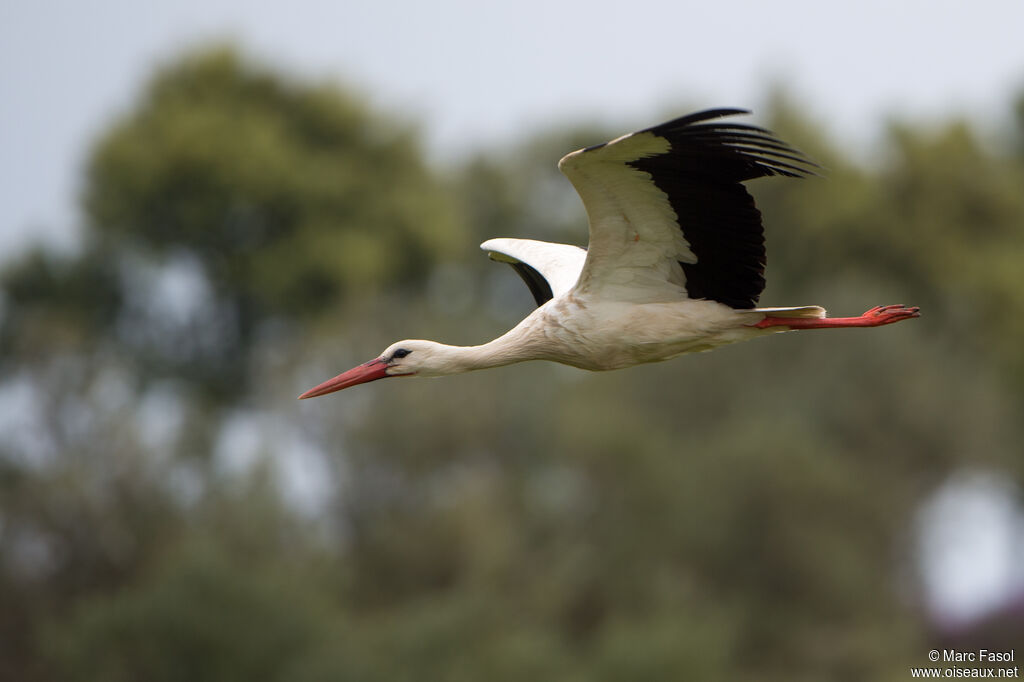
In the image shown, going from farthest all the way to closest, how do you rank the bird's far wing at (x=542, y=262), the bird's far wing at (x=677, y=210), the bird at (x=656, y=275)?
the bird's far wing at (x=542, y=262)
the bird at (x=656, y=275)
the bird's far wing at (x=677, y=210)

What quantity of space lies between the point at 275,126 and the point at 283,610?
21804mm

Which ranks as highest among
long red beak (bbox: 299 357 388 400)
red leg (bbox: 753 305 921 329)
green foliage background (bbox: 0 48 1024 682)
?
long red beak (bbox: 299 357 388 400)

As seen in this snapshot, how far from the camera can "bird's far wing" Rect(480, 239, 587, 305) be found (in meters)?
9.44

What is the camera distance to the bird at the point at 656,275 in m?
7.36

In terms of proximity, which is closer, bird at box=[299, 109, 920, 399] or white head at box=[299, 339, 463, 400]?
bird at box=[299, 109, 920, 399]

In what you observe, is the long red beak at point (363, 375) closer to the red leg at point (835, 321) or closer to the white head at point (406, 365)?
the white head at point (406, 365)

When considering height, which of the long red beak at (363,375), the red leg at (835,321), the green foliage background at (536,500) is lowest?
the green foliage background at (536,500)

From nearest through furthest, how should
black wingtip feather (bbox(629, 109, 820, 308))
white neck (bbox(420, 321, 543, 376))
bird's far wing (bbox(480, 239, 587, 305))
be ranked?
black wingtip feather (bbox(629, 109, 820, 308)) < white neck (bbox(420, 321, 543, 376)) < bird's far wing (bbox(480, 239, 587, 305))

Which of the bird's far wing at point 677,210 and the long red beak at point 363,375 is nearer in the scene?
the bird's far wing at point 677,210

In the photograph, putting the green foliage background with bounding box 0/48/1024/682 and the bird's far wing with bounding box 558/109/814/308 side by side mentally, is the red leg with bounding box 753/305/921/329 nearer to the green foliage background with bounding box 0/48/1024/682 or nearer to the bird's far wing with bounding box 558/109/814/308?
the bird's far wing with bounding box 558/109/814/308

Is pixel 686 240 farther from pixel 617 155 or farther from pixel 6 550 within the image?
pixel 6 550

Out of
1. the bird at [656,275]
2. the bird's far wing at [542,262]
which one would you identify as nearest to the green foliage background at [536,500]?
the bird's far wing at [542,262]

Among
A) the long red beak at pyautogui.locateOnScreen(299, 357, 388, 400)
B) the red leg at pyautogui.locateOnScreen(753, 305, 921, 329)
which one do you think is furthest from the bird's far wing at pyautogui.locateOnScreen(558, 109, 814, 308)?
the long red beak at pyautogui.locateOnScreen(299, 357, 388, 400)

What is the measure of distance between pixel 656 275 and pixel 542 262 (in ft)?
5.62
